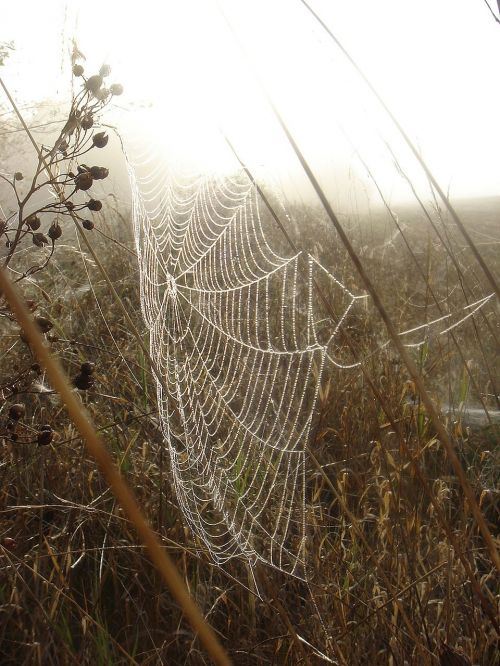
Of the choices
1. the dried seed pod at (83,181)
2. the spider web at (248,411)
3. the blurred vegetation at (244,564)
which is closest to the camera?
the dried seed pod at (83,181)

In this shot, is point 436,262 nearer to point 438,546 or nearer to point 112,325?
point 112,325

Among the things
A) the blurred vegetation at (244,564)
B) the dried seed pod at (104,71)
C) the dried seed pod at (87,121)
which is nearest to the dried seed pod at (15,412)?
the blurred vegetation at (244,564)

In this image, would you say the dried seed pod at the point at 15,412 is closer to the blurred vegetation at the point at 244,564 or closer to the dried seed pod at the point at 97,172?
the blurred vegetation at the point at 244,564

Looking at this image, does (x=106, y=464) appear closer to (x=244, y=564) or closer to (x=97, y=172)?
(x=97, y=172)

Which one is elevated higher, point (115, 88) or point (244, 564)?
point (115, 88)

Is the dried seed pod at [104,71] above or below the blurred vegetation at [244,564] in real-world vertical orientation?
above

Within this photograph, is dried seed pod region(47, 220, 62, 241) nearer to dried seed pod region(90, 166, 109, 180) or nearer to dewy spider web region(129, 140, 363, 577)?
dried seed pod region(90, 166, 109, 180)

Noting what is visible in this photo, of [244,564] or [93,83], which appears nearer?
[93,83]

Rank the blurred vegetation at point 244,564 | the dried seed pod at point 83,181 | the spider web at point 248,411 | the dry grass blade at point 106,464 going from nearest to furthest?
the dry grass blade at point 106,464 → the dried seed pod at point 83,181 → the blurred vegetation at point 244,564 → the spider web at point 248,411

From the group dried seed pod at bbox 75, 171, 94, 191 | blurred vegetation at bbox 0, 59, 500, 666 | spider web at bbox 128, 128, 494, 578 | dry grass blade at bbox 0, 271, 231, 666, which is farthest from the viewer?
spider web at bbox 128, 128, 494, 578

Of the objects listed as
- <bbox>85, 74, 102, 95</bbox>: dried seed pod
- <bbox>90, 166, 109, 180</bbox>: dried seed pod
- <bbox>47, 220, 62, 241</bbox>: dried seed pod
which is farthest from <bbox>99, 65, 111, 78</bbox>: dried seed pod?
<bbox>47, 220, 62, 241</bbox>: dried seed pod

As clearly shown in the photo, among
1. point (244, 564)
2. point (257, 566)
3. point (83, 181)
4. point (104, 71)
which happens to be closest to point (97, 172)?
point (83, 181)

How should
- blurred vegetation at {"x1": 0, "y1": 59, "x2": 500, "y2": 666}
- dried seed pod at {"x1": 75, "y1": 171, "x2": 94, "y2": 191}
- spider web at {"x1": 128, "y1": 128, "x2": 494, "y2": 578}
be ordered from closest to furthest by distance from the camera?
1. dried seed pod at {"x1": 75, "y1": 171, "x2": 94, "y2": 191}
2. blurred vegetation at {"x1": 0, "y1": 59, "x2": 500, "y2": 666}
3. spider web at {"x1": 128, "y1": 128, "x2": 494, "y2": 578}

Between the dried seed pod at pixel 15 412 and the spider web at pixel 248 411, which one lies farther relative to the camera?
the spider web at pixel 248 411
